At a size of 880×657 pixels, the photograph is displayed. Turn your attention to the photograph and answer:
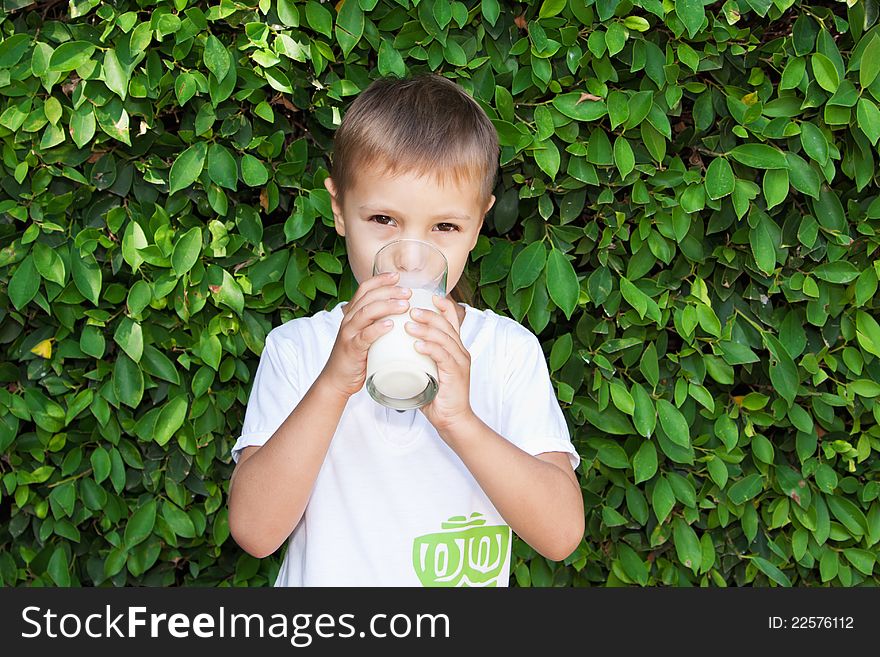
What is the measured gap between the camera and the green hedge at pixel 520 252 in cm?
172

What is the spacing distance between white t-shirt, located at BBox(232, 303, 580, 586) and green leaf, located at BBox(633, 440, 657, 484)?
1.43 ft

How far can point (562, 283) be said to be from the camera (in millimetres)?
1757

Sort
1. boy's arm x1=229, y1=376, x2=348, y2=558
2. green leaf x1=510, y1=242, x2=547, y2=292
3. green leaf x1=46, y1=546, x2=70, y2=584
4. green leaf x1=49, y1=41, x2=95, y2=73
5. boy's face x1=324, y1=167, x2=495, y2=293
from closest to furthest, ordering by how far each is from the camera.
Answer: boy's arm x1=229, y1=376, x2=348, y2=558 < boy's face x1=324, y1=167, x2=495, y2=293 < green leaf x1=49, y1=41, x2=95, y2=73 < green leaf x1=510, y1=242, x2=547, y2=292 < green leaf x1=46, y1=546, x2=70, y2=584

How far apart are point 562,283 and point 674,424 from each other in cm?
36

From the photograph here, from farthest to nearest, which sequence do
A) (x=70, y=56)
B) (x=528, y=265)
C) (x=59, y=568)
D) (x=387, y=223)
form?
(x=59, y=568) → (x=528, y=265) → (x=70, y=56) → (x=387, y=223)

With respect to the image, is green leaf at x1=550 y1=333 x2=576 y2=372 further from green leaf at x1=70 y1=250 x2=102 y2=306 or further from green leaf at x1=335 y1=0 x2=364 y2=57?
green leaf at x1=70 y1=250 x2=102 y2=306

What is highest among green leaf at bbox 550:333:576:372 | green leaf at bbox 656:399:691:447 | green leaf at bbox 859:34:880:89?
green leaf at bbox 859:34:880:89

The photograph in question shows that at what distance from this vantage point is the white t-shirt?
4.52 feet

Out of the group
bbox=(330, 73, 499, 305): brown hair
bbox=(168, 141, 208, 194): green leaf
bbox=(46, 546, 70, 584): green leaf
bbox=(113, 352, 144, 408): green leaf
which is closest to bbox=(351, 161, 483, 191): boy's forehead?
bbox=(330, 73, 499, 305): brown hair

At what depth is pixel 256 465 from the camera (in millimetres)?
1299

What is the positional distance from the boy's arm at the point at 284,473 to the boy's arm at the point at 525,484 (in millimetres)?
162

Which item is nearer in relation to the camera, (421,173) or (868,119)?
(421,173)

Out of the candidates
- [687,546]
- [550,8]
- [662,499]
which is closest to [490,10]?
[550,8]

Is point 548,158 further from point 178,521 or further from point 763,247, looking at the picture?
point 178,521
